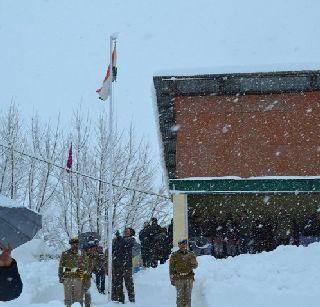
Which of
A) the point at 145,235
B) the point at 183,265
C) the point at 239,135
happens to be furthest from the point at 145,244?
the point at 183,265

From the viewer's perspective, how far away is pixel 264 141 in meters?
20.4

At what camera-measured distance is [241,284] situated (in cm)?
1310

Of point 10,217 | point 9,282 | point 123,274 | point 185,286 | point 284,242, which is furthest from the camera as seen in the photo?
point 284,242

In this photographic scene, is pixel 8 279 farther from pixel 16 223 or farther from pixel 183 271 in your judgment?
pixel 183 271

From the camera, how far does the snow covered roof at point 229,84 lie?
1928 centimetres

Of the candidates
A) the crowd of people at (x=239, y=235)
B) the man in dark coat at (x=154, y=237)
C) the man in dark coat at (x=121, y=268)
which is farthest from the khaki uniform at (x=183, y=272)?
the crowd of people at (x=239, y=235)

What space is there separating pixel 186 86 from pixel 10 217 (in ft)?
48.3

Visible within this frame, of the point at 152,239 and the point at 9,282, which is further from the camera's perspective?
the point at 152,239

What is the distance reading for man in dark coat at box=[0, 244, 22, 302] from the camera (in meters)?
6.46

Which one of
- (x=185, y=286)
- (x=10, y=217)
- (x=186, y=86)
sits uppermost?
(x=186, y=86)

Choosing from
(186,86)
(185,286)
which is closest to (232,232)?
(186,86)

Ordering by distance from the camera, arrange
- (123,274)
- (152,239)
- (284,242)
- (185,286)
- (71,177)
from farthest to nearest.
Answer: (71,177) < (284,242) < (152,239) < (123,274) < (185,286)

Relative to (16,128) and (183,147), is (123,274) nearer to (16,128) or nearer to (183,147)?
(183,147)

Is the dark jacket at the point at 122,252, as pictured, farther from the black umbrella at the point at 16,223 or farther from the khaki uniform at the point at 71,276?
the black umbrella at the point at 16,223
